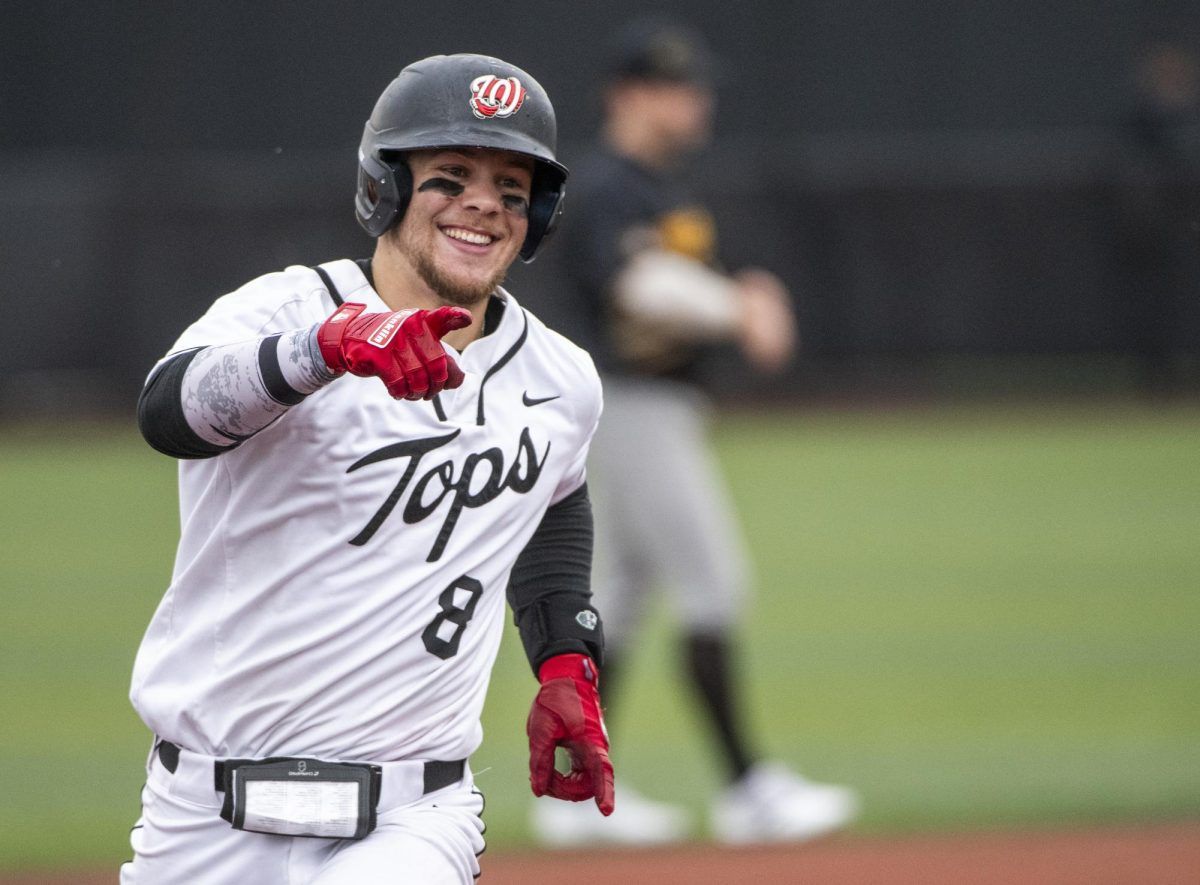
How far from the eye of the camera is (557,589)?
11.9 ft

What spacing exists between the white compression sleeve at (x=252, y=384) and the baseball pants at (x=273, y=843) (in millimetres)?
622

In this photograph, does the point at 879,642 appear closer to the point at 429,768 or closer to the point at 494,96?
the point at 429,768

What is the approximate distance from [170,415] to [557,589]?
0.98 m

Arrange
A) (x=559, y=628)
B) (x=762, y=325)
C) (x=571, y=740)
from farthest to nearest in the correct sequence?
(x=762, y=325) < (x=559, y=628) < (x=571, y=740)

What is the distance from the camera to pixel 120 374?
702 inches

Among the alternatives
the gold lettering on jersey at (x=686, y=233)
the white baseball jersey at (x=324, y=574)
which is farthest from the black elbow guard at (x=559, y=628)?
the gold lettering on jersey at (x=686, y=233)

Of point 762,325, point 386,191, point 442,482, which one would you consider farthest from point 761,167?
point 442,482

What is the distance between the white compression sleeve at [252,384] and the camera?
284cm

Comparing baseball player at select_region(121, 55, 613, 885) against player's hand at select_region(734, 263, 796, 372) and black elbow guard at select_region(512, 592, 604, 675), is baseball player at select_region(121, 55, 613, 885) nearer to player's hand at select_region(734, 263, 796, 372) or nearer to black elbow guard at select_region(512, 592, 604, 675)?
black elbow guard at select_region(512, 592, 604, 675)

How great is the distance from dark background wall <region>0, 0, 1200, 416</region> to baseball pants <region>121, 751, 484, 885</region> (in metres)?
13.0

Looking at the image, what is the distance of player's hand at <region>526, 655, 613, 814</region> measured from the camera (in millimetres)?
3449

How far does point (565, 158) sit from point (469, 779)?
15.3 m

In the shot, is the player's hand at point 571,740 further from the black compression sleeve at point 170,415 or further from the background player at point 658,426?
the background player at point 658,426

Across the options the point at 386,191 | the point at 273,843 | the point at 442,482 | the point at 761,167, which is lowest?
the point at 273,843
